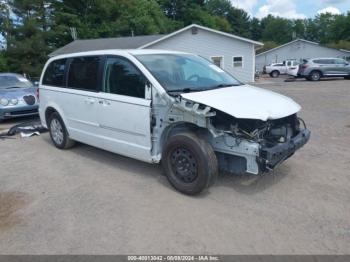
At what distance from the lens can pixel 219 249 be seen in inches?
134

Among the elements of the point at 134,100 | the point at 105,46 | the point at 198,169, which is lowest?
the point at 198,169

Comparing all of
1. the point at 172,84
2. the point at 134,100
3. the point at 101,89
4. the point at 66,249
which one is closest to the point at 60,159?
the point at 101,89

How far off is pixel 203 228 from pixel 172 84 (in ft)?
6.72

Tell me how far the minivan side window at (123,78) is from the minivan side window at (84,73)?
27 cm

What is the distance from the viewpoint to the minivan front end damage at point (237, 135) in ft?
13.7

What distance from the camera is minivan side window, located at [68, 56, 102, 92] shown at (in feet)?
18.7

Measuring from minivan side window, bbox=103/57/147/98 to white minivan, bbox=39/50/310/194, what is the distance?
0.6 inches

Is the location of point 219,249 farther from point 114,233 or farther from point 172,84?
point 172,84


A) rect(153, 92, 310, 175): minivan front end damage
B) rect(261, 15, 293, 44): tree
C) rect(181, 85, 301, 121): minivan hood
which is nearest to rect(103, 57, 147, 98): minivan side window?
rect(153, 92, 310, 175): minivan front end damage

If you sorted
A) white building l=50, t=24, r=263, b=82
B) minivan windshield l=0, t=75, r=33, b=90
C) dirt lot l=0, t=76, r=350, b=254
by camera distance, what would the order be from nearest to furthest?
dirt lot l=0, t=76, r=350, b=254, minivan windshield l=0, t=75, r=33, b=90, white building l=50, t=24, r=263, b=82

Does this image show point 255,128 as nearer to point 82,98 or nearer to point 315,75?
point 82,98

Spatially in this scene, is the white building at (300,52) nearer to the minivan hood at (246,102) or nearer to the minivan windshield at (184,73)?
the minivan windshield at (184,73)

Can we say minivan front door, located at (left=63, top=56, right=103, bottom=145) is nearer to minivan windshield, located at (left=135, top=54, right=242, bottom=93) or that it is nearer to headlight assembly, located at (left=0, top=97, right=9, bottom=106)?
minivan windshield, located at (left=135, top=54, right=242, bottom=93)

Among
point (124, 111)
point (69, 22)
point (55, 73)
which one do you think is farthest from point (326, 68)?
point (69, 22)
